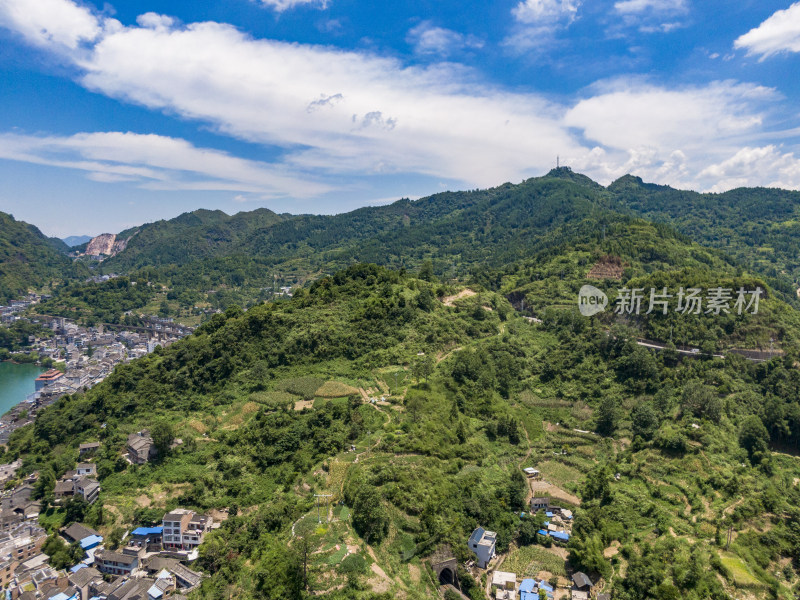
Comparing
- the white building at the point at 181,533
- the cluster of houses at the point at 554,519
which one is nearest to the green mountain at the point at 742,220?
the cluster of houses at the point at 554,519

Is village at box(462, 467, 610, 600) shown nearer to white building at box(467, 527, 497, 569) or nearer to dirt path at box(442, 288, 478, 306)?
white building at box(467, 527, 497, 569)

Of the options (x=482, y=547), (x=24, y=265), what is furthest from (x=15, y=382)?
(x=482, y=547)

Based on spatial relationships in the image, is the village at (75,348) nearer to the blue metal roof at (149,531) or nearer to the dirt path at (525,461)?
the blue metal roof at (149,531)

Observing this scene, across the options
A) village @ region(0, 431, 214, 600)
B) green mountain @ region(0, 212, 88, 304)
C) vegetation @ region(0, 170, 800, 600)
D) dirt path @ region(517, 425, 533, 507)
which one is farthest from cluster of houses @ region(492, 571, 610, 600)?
green mountain @ region(0, 212, 88, 304)

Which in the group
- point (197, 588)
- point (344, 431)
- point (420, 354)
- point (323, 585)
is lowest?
point (197, 588)

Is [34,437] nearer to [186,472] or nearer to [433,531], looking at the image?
[186,472]

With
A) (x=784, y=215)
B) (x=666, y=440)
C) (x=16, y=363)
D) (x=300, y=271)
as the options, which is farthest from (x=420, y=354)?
(x=784, y=215)
